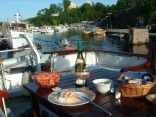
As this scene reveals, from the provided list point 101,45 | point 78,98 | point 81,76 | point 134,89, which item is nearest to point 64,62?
point 81,76

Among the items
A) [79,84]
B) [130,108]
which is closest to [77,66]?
[79,84]

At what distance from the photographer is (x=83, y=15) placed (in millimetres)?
101312

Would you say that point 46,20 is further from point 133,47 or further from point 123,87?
point 123,87

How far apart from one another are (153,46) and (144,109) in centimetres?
214

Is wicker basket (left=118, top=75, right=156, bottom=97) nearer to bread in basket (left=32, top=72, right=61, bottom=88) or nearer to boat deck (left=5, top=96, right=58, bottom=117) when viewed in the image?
bread in basket (left=32, top=72, right=61, bottom=88)

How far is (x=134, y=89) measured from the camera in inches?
55.8

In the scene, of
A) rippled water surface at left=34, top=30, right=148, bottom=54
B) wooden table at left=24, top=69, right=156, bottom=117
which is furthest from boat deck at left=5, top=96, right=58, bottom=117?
rippled water surface at left=34, top=30, right=148, bottom=54

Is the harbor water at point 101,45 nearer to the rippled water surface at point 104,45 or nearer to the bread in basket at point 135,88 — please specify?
the rippled water surface at point 104,45

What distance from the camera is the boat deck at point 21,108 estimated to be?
2.78m

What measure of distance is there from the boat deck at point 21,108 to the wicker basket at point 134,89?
5.06 ft

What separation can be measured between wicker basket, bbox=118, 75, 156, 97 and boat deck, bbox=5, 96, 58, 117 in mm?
1541

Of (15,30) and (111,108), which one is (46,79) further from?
(15,30)

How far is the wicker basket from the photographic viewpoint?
1.40m

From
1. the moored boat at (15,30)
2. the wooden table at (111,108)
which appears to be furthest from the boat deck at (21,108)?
the moored boat at (15,30)
